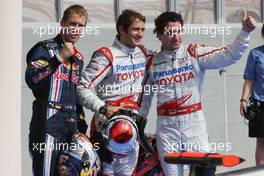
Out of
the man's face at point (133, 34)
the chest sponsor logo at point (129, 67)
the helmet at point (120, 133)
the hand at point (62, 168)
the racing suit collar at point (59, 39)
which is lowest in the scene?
the hand at point (62, 168)

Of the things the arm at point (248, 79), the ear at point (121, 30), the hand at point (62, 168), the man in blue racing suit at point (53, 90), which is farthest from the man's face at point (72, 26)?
the arm at point (248, 79)

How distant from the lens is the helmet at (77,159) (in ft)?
10.9

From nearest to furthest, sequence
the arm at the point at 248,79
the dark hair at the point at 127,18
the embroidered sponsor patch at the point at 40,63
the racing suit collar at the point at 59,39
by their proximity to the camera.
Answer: the embroidered sponsor patch at the point at 40,63 → the racing suit collar at the point at 59,39 → the dark hair at the point at 127,18 → the arm at the point at 248,79

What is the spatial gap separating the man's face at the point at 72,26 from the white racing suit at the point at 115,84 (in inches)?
8.4

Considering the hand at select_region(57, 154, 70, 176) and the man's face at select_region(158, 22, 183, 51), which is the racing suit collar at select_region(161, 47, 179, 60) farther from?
the hand at select_region(57, 154, 70, 176)

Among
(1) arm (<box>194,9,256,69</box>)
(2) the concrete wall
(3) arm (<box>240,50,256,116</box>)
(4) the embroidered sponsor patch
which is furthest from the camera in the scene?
(3) arm (<box>240,50,256,116</box>)

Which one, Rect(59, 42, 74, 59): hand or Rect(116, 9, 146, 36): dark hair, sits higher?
Rect(116, 9, 146, 36): dark hair

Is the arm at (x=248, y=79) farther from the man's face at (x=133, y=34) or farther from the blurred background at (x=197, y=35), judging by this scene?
the man's face at (x=133, y=34)

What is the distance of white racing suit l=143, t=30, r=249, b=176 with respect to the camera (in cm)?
357

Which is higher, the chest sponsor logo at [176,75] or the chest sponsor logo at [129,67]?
the chest sponsor logo at [129,67]

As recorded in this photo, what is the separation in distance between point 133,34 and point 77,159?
73cm

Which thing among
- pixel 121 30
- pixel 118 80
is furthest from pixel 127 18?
pixel 118 80

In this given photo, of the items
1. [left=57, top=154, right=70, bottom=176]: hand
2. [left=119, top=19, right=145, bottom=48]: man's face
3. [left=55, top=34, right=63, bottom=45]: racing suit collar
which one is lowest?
[left=57, top=154, right=70, bottom=176]: hand

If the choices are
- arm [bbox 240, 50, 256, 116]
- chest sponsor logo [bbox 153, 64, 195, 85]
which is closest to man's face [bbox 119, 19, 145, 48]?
chest sponsor logo [bbox 153, 64, 195, 85]
